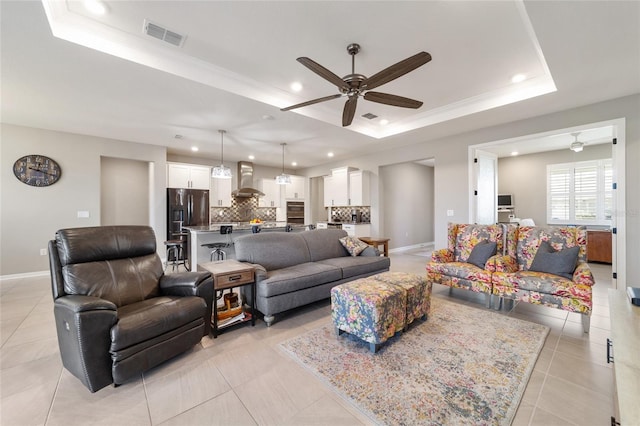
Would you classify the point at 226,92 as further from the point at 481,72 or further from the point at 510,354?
the point at 510,354

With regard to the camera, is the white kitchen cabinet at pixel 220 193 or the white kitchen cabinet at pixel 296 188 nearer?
the white kitchen cabinet at pixel 220 193

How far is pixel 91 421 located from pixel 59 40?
3.11 meters

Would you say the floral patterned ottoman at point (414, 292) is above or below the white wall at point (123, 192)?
below

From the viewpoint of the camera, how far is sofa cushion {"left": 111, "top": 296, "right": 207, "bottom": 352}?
1.77 meters

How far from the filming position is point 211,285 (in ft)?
8.00

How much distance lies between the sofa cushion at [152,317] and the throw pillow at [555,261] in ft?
12.4

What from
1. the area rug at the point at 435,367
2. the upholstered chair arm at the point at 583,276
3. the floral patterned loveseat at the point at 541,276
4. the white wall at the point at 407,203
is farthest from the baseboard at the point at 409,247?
the upholstered chair arm at the point at 583,276

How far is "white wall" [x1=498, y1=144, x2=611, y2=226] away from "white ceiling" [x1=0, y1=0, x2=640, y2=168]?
3.74 m

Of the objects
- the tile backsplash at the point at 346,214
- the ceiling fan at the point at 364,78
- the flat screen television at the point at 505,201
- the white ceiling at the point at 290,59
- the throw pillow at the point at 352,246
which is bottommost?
the throw pillow at the point at 352,246

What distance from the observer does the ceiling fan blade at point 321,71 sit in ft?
7.00

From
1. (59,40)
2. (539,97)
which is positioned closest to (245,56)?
(59,40)

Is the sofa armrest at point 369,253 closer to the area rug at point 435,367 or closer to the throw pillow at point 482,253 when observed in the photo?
the throw pillow at point 482,253

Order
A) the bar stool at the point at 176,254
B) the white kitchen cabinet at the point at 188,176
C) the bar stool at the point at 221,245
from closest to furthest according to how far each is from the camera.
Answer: the bar stool at the point at 221,245 → the bar stool at the point at 176,254 → the white kitchen cabinet at the point at 188,176

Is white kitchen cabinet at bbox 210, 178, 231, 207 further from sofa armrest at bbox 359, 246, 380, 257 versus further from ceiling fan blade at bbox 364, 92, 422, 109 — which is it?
ceiling fan blade at bbox 364, 92, 422, 109
